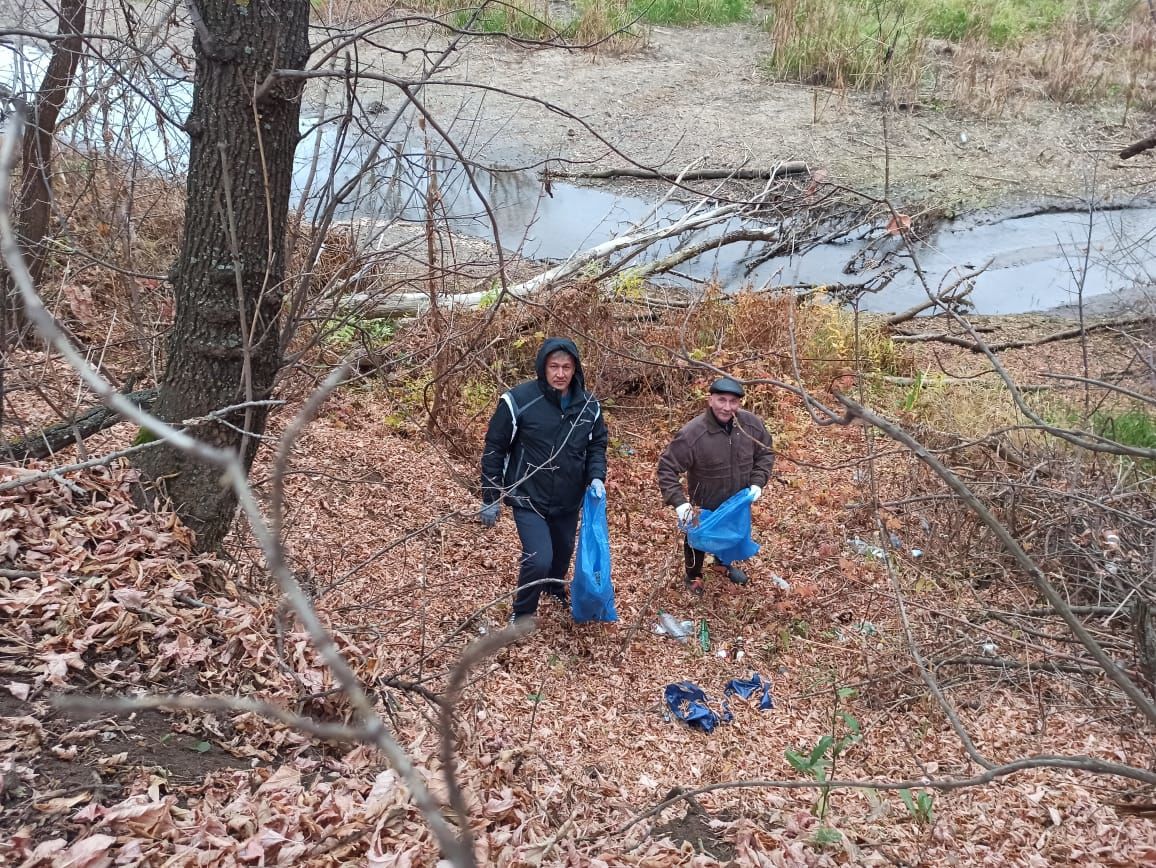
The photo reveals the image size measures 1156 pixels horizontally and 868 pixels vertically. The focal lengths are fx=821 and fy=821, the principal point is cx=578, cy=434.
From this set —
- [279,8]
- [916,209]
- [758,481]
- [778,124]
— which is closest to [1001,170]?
[916,209]

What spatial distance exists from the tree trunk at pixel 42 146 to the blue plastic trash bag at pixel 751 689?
4.28 metres

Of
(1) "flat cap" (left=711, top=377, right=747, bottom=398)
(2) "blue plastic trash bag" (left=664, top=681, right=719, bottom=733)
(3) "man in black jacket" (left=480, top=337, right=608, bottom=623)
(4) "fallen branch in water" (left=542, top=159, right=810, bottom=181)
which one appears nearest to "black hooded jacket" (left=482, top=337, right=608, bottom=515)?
(3) "man in black jacket" (left=480, top=337, right=608, bottom=623)

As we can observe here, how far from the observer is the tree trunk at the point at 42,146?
4.52 metres

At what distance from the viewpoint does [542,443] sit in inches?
178

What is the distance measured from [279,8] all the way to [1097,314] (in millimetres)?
11767

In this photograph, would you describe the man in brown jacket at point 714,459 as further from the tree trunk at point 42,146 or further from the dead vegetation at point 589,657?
the tree trunk at point 42,146

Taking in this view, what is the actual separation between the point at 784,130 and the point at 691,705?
1340cm

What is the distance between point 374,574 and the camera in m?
5.01

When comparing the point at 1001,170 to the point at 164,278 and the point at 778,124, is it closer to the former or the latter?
the point at 778,124

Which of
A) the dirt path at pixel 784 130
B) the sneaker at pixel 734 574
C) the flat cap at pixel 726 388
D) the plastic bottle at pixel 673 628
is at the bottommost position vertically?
the plastic bottle at pixel 673 628

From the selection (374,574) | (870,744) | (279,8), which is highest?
(279,8)

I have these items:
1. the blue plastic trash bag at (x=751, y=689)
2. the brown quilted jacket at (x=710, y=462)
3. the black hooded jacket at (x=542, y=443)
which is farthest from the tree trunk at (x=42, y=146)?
the blue plastic trash bag at (x=751, y=689)

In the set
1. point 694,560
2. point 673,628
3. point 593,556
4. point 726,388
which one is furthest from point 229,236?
point 694,560

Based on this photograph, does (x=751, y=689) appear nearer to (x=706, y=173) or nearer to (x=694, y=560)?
(x=694, y=560)
